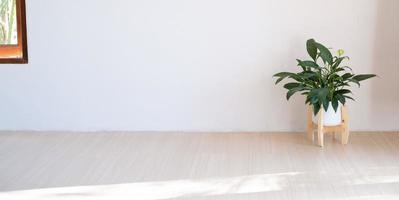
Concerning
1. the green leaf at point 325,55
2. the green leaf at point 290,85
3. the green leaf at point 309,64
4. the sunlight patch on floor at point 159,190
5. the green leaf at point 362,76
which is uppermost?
the green leaf at point 325,55

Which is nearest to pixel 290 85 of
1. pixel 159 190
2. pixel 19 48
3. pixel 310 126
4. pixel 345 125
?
pixel 310 126

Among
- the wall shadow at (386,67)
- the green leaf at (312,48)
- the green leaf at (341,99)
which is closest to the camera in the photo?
the green leaf at (341,99)

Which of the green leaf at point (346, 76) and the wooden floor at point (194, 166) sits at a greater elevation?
the green leaf at point (346, 76)

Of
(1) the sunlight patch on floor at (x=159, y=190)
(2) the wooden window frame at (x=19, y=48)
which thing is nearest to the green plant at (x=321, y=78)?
(1) the sunlight patch on floor at (x=159, y=190)

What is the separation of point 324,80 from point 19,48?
6.84ft

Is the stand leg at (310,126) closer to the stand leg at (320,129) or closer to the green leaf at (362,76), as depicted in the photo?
the stand leg at (320,129)

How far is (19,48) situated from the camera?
166 inches

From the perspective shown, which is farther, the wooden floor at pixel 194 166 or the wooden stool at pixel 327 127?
the wooden stool at pixel 327 127

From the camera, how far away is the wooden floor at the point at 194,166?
9.71ft

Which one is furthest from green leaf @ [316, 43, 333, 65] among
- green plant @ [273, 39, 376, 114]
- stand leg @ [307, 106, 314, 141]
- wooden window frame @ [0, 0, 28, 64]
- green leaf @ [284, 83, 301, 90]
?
wooden window frame @ [0, 0, 28, 64]

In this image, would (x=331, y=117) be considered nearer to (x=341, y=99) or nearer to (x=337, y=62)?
(x=341, y=99)

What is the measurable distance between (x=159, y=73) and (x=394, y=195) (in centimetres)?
183

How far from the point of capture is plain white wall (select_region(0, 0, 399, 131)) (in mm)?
3969

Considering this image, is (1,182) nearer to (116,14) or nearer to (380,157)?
(116,14)
